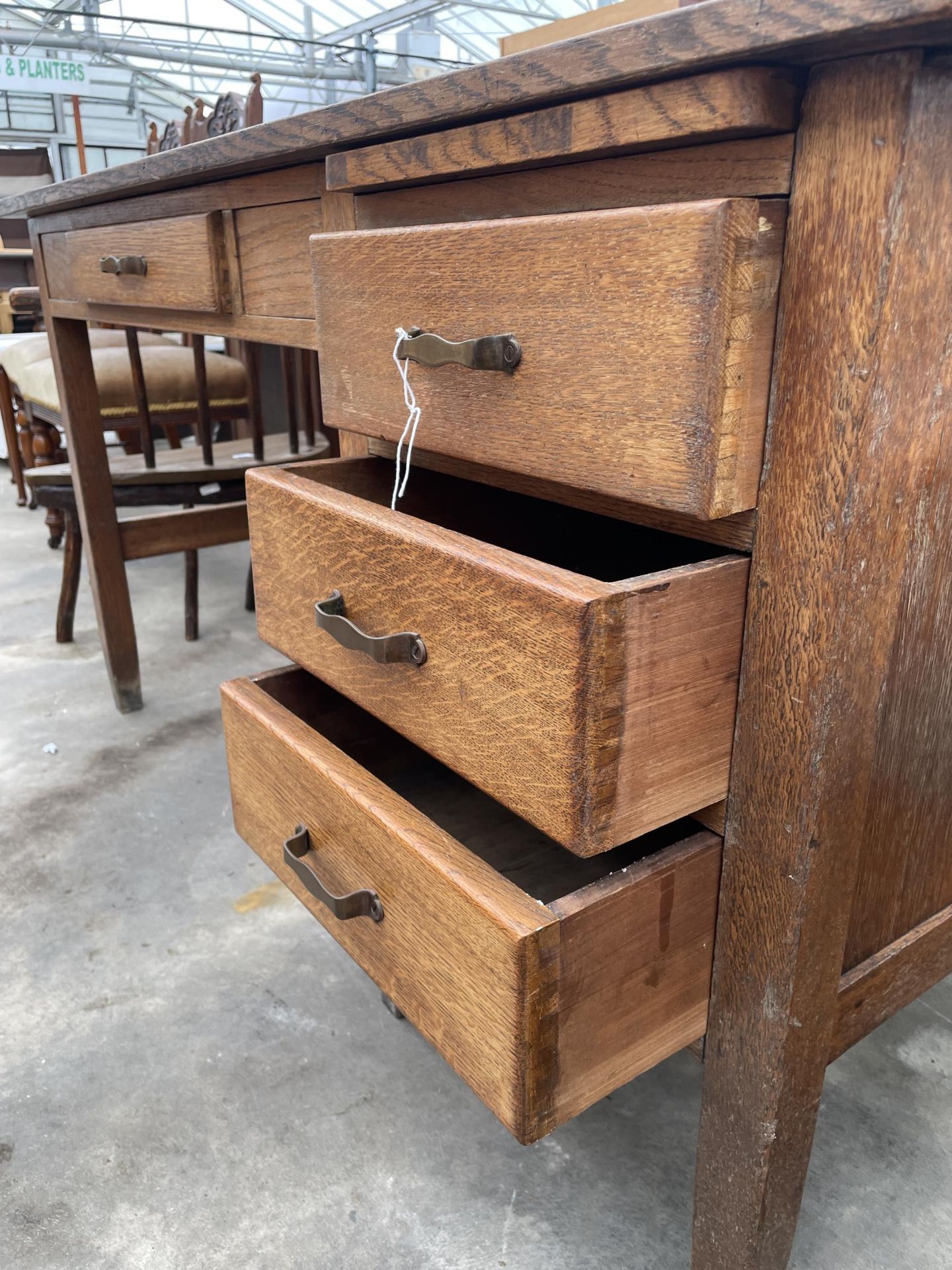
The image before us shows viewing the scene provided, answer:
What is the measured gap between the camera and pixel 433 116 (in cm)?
51

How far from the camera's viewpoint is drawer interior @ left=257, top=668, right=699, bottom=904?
705mm

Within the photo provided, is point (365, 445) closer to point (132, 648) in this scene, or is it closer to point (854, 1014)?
point (854, 1014)

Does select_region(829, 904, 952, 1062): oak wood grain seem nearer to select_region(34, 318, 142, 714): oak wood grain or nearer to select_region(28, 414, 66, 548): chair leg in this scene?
select_region(34, 318, 142, 714): oak wood grain

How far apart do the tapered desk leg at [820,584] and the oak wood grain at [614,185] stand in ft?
0.06

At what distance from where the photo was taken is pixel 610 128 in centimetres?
43

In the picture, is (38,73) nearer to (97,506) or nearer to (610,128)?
(97,506)

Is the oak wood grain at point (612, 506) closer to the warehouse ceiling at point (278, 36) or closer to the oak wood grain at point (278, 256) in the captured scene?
the oak wood grain at point (278, 256)

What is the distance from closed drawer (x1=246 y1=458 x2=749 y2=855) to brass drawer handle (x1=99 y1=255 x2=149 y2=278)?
22.0 inches

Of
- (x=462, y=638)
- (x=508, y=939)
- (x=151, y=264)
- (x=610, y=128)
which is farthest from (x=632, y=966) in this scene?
(x=151, y=264)

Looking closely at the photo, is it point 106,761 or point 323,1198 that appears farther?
point 106,761

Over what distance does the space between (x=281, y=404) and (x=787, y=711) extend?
256 cm

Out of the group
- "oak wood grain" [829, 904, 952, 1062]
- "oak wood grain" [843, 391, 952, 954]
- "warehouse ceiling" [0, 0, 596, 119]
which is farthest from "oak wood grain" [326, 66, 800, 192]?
"warehouse ceiling" [0, 0, 596, 119]

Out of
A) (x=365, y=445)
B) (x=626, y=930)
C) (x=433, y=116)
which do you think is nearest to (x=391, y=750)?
(x=365, y=445)

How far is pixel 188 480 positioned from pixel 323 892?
1.19 metres
